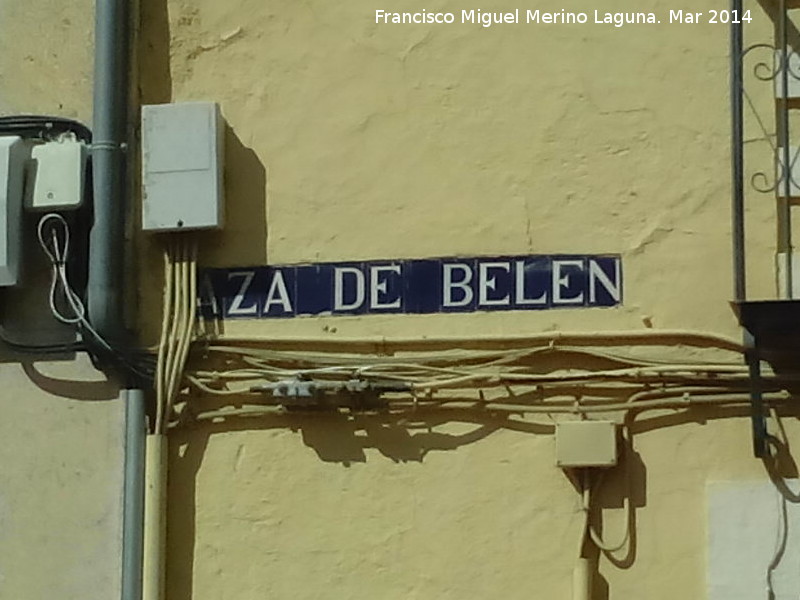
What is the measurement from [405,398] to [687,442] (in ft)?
2.71

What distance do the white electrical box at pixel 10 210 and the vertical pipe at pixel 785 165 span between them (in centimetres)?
229

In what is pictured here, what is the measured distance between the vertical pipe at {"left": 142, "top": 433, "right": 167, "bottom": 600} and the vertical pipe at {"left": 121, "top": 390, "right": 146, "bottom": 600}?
0.06 feet

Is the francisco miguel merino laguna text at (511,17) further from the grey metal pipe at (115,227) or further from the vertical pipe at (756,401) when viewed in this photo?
the vertical pipe at (756,401)

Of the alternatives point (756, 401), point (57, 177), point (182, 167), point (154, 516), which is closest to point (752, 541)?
point (756, 401)

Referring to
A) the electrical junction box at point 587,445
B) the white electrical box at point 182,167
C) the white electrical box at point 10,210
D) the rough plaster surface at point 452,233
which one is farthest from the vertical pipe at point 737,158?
the white electrical box at point 10,210

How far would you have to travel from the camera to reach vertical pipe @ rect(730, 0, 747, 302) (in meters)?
4.34

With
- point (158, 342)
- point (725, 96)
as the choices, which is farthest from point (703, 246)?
point (158, 342)

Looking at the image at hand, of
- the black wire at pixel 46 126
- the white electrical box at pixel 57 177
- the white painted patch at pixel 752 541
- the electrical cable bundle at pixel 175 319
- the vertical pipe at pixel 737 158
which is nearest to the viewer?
the white painted patch at pixel 752 541

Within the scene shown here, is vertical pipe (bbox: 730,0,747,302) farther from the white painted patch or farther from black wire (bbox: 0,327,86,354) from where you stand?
black wire (bbox: 0,327,86,354)

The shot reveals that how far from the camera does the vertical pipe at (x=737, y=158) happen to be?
4344mm

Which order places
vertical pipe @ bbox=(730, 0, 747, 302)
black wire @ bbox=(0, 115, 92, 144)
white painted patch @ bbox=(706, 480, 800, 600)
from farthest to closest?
black wire @ bbox=(0, 115, 92, 144) → vertical pipe @ bbox=(730, 0, 747, 302) → white painted patch @ bbox=(706, 480, 800, 600)

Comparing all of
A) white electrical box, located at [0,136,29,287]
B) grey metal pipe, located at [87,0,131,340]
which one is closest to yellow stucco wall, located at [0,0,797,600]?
grey metal pipe, located at [87,0,131,340]

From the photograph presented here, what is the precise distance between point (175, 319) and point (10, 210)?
1.99 ft

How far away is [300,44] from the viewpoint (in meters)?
4.86
